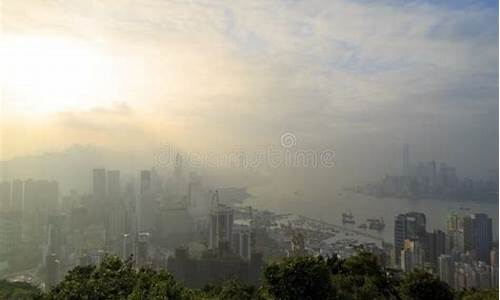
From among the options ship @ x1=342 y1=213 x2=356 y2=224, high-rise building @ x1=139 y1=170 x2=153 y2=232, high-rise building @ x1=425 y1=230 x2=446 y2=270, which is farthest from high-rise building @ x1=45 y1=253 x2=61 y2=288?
high-rise building @ x1=425 y1=230 x2=446 y2=270

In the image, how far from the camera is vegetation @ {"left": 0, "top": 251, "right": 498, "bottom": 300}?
3189 mm

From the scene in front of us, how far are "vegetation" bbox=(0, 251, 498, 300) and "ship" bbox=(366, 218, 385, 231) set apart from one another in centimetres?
139

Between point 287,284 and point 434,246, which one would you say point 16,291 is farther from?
point 434,246

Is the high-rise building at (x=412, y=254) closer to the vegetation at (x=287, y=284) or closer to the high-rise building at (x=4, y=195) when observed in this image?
the vegetation at (x=287, y=284)

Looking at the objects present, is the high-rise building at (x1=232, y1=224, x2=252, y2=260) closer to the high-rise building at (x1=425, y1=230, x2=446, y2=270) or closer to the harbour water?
the harbour water

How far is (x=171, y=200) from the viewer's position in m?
6.91

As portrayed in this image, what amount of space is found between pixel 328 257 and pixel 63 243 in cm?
408

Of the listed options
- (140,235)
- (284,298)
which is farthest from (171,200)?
(284,298)

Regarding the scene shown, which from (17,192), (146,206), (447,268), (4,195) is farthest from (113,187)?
(447,268)

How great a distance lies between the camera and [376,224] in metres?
6.54

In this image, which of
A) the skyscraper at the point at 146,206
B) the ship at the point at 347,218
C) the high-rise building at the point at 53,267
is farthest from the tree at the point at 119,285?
the ship at the point at 347,218

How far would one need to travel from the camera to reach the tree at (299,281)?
376 cm

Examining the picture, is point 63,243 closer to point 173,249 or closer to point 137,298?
point 173,249

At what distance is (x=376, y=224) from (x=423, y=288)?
2.27m
